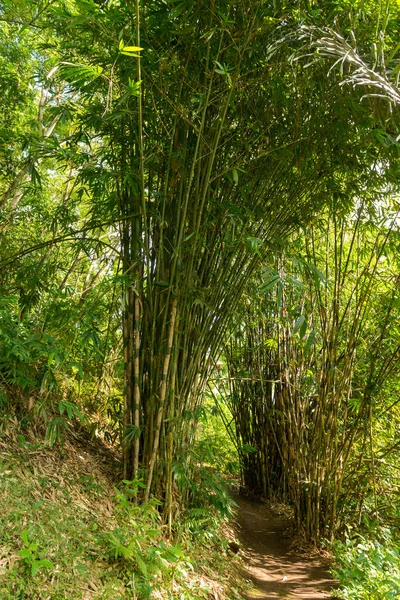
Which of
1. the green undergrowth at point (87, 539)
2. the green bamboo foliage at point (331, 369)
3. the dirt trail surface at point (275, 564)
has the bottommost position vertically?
the dirt trail surface at point (275, 564)

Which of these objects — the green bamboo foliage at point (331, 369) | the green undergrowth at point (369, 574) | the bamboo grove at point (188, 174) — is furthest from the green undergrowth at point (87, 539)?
the green bamboo foliage at point (331, 369)

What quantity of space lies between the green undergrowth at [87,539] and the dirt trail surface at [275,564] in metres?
0.28

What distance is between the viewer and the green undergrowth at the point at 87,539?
164cm

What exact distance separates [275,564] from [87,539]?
168cm

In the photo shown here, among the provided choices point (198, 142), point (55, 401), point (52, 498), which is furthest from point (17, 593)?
point (198, 142)

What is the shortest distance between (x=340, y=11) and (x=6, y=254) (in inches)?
99.0

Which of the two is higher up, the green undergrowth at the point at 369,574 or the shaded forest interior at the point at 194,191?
the shaded forest interior at the point at 194,191

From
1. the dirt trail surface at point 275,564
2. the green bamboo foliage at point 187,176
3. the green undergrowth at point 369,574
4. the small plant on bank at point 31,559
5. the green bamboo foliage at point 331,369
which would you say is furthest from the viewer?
the green bamboo foliage at point 331,369

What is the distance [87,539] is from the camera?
1.94 metres

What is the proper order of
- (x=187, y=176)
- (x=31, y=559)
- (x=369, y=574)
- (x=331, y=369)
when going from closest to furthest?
(x=31, y=559) → (x=369, y=574) → (x=187, y=176) → (x=331, y=369)

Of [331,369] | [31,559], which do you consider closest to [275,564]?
[331,369]

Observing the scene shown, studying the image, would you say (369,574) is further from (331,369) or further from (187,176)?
(187,176)

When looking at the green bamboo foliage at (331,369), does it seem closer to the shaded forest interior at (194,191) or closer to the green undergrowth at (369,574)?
the shaded forest interior at (194,191)

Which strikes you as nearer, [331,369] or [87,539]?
[87,539]
